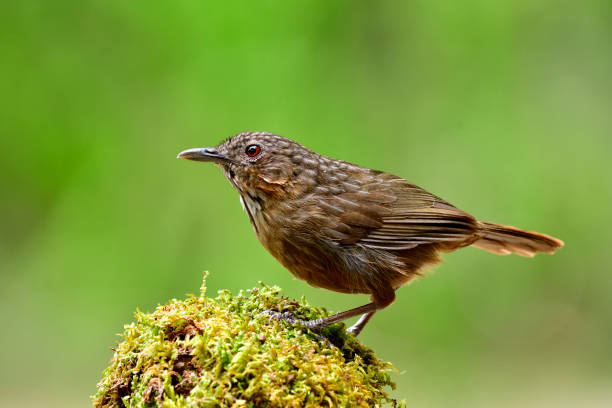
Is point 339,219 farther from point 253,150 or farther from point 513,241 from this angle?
point 513,241

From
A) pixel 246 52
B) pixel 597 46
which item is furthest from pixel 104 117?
pixel 597 46

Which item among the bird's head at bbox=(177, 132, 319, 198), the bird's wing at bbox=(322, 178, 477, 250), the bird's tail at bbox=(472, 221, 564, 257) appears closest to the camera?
the bird's wing at bbox=(322, 178, 477, 250)

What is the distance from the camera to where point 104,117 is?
7137 mm

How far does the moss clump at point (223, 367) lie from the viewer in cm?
252

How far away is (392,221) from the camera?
3926 mm

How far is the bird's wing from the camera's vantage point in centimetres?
381

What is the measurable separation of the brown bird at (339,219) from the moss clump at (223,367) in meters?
0.68

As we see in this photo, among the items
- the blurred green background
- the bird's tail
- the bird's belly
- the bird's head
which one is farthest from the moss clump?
the blurred green background

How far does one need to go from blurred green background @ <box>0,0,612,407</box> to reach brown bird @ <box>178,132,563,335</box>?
2697 mm

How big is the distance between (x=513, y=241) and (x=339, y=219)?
4.99ft

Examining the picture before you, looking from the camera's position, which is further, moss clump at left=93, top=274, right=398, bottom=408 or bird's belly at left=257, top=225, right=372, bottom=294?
bird's belly at left=257, top=225, right=372, bottom=294

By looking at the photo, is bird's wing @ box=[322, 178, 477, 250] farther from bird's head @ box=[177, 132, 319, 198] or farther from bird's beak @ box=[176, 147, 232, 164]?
bird's beak @ box=[176, 147, 232, 164]

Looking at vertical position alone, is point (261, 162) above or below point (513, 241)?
below

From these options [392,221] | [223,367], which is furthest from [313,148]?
[223,367]
